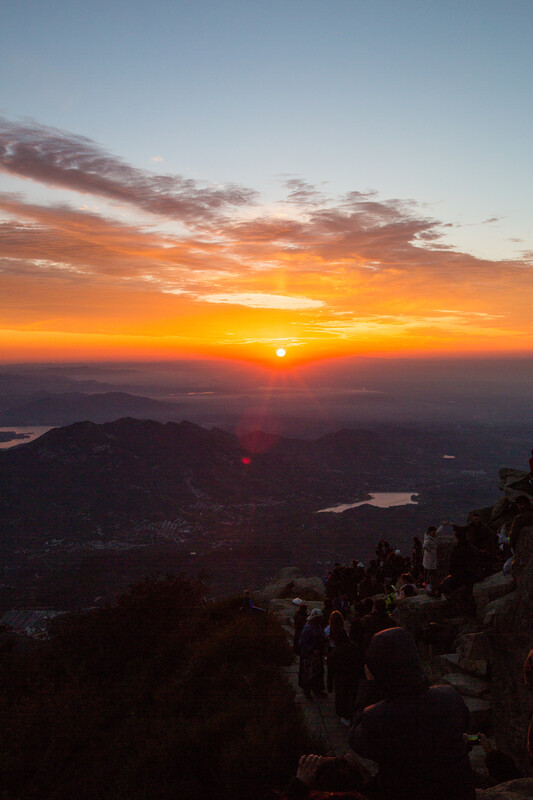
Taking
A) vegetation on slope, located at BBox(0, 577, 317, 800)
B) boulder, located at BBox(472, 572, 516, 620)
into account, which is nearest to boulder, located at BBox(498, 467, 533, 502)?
boulder, located at BBox(472, 572, 516, 620)

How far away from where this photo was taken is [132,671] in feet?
49.4

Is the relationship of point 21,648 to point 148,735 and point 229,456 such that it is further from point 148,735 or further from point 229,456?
point 229,456

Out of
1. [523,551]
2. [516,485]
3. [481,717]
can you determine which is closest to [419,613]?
[481,717]

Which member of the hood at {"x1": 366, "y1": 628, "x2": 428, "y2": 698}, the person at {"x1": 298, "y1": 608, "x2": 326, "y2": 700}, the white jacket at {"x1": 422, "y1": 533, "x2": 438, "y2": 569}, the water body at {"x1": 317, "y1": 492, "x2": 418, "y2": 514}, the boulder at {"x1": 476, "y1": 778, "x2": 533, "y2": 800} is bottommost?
the water body at {"x1": 317, "y1": 492, "x2": 418, "y2": 514}

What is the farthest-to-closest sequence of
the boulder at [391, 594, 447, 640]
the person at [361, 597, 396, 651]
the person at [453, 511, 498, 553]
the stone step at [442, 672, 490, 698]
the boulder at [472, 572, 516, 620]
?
1. the person at [453, 511, 498, 553]
2. the boulder at [391, 594, 447, 640]
3. the boulder at [472, 572, 516, 620]
4. the person at [361, 597, 396, 651]
5. the stone step at [442, 672, 490, 698]

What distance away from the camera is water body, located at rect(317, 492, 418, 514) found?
142 meters

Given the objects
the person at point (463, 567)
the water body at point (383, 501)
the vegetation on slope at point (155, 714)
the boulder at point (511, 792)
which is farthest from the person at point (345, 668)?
the water body at point (383, 501)

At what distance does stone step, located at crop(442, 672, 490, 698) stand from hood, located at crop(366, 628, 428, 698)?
22.8 feet

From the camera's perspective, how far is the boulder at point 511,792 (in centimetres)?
406

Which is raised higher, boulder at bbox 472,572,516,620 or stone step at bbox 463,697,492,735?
boulder at bbox 472,572,516,620

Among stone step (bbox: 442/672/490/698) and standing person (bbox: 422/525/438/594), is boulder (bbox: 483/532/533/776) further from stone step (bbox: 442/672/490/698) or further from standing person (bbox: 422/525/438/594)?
standing person (bbox: 422/525/438/594)

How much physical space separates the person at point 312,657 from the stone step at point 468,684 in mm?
2493

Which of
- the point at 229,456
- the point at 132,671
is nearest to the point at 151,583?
the point at 132,671

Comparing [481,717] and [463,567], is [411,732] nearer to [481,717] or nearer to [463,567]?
[481,717]
